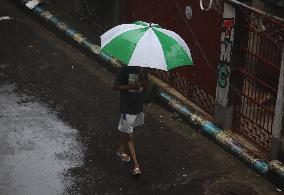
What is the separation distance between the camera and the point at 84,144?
9727 mm

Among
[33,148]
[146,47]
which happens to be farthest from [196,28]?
[33,148]

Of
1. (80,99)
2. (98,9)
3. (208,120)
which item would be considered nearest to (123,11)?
(98,9)

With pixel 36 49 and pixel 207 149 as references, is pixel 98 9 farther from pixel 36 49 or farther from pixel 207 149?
pixel 207 149

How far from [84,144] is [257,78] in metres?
3.10

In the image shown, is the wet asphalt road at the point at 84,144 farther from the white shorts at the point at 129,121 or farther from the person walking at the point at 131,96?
the white shorts at the point at 129,121

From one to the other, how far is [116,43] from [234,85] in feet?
8.85

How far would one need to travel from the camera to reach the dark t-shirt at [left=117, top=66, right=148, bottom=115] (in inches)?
328

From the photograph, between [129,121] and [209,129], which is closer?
[129,121]

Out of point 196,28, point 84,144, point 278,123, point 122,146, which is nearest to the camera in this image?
point 278,123

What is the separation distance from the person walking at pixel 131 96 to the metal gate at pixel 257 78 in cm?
192

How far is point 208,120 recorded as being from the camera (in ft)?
33.5

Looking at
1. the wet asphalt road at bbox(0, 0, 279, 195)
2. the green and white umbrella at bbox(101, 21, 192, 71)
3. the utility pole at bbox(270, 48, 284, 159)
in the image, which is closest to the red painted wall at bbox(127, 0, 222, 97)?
the wet asphalt road at bbox(0, 0, 279, 195)

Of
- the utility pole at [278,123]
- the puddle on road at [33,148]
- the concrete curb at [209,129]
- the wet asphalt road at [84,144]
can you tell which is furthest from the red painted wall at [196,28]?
the puddle on road at [33,148]

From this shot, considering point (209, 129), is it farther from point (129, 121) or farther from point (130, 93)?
point (130, 93)
